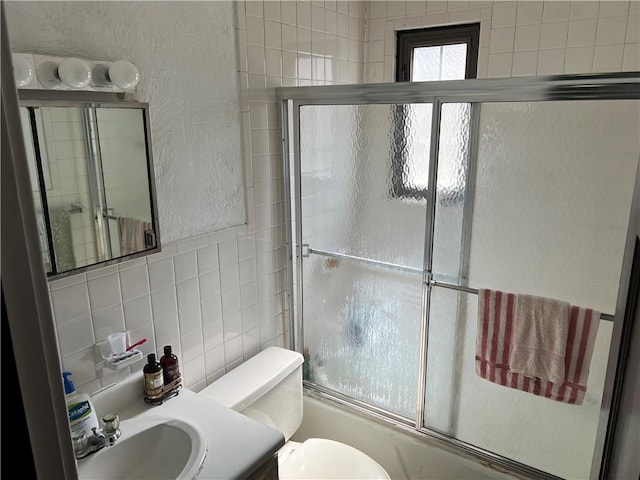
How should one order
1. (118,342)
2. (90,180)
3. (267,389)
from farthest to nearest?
1. (267,389)
2. (118,342)
3. (90,180)

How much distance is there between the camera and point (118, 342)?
1.39 m

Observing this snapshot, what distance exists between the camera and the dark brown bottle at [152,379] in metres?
1.42

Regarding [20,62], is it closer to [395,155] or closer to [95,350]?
[95,350]

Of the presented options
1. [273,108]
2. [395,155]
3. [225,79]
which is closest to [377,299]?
[395,155]

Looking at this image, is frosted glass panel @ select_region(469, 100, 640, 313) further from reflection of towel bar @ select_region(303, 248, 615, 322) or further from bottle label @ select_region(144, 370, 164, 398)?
bottle label @ select_region(144, 370, 164, 398)

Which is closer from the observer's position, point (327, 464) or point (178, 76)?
point (178, 76)

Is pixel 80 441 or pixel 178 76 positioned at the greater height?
pixel 178 76

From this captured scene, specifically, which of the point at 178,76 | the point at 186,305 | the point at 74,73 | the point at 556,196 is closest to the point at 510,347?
the point at 556,196

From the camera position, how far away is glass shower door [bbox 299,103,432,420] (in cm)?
177

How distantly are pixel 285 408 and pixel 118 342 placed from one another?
72 centimetres

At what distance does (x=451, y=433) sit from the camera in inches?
73.9

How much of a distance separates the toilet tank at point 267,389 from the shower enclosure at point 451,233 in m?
0.28

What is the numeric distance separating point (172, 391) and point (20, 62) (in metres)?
0.97

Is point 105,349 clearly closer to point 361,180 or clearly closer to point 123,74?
point 123,74
